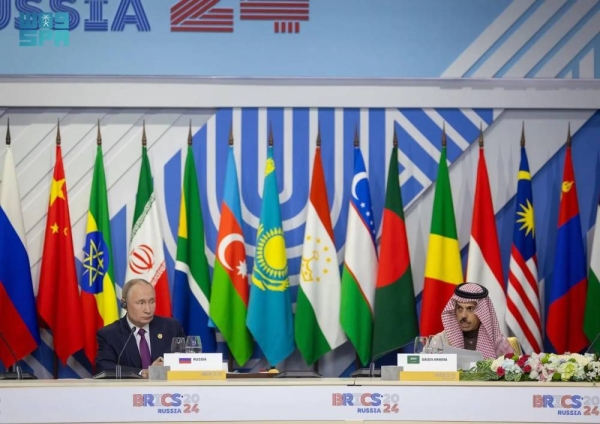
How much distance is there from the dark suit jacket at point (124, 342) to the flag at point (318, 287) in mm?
1231

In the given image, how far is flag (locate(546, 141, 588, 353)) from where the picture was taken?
7.16m

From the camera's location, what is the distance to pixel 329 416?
3.99 meters

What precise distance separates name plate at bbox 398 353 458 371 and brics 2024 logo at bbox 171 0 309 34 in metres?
3.76

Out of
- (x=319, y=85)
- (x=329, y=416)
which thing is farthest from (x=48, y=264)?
(x=329, y=416)

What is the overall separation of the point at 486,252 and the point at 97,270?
2.75 m

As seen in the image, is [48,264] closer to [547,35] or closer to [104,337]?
[104,337]

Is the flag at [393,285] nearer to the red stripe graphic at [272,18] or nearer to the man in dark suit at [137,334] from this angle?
the red stripe graphic at [272,18]

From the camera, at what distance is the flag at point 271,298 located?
7.14m

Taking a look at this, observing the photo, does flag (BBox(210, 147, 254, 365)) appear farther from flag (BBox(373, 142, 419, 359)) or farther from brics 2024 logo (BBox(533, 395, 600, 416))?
brics 2024 logo (BBox(533, 395, 600, 416))

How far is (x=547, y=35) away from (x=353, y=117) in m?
1.55

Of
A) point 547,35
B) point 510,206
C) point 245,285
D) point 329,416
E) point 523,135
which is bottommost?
point 329,416

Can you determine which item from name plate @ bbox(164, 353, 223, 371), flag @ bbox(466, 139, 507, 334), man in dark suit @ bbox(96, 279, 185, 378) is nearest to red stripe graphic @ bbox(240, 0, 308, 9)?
flag @ bbox(466, 139, 507, 334)

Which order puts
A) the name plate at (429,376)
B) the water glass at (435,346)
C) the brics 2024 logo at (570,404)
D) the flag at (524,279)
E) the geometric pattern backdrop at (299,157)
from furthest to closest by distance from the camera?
the geometric pattern backdrop at (299,157) < the flag at (524,279) < the water glass at (435,346) < the name plate at (429,376) < the brics 2024 logo at (570,404)

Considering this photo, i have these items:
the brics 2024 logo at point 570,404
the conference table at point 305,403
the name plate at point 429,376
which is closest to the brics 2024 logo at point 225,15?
the name plate at point 429,376
